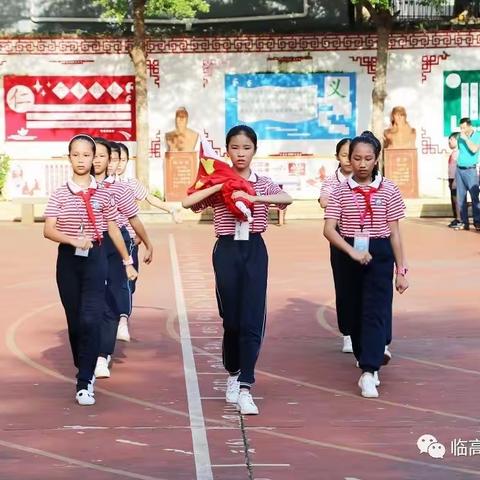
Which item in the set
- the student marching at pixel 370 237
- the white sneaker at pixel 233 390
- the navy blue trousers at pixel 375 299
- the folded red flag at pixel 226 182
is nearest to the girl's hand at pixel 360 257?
the student marching at pixel 370 237

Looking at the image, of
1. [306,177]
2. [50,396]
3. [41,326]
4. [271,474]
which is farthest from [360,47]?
[271,474]

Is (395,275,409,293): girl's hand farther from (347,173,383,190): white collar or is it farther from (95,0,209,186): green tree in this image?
(95,0,209,186): green tree

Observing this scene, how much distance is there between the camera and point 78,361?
31.6ft

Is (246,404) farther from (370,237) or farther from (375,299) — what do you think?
(370,237)

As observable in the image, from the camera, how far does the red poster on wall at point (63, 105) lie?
97.9 feet

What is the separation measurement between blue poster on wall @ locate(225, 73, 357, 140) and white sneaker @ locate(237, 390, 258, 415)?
2100 centimetres

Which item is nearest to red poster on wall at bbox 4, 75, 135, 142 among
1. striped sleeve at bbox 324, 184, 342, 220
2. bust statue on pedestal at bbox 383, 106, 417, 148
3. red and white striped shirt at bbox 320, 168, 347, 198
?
bust statue on pedestal at bbox 383, 106, 417, 148

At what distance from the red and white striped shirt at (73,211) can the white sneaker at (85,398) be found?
1.02 metres

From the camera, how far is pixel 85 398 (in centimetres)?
941

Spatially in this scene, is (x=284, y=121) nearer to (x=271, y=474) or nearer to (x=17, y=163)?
(x=17, y=163)

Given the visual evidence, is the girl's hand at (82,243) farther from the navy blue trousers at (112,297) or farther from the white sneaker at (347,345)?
the white sneaker at (347,345)

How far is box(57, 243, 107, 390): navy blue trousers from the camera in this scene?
9.52 metres

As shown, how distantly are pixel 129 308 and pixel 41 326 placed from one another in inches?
71.9

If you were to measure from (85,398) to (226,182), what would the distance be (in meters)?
1.70
